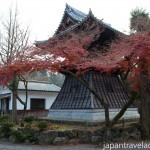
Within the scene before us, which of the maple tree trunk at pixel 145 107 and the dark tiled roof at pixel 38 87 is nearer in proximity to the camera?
the maple tree trunk at pixel 145 107

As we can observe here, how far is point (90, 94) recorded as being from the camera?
15.9 metres

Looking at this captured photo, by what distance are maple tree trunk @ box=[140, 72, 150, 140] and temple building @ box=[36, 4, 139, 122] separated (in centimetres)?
265

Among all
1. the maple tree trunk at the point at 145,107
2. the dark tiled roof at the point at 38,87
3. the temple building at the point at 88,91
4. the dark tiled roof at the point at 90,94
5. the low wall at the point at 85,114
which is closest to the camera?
the maple tree trunk at the point at 145,107

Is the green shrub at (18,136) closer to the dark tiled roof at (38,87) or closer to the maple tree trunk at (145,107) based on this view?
the maple tree trunk at (145,107)

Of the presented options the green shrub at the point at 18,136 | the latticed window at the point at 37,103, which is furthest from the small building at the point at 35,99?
the green shrub at the point at 18,136

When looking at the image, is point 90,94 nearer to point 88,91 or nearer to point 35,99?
point 88,91

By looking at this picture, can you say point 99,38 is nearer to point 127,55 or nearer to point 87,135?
point 127,55

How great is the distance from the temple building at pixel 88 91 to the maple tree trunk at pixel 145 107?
265 cm

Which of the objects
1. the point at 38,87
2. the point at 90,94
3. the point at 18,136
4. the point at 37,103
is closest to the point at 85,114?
the point at 90,94

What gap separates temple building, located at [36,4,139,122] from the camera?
15056 mm

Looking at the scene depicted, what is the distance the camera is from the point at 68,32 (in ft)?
50.1

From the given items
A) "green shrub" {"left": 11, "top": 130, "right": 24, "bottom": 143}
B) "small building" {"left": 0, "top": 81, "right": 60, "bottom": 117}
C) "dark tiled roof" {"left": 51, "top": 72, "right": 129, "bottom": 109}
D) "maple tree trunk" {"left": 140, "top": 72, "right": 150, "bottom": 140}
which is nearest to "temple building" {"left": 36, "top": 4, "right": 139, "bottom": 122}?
"dark tiled roof" {"left": 51, "top": 72, "right": 129, "bottom": 109}

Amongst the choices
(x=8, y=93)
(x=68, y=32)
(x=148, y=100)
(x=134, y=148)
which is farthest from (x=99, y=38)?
(x=8, y=93)

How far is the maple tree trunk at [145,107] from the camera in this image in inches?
518
